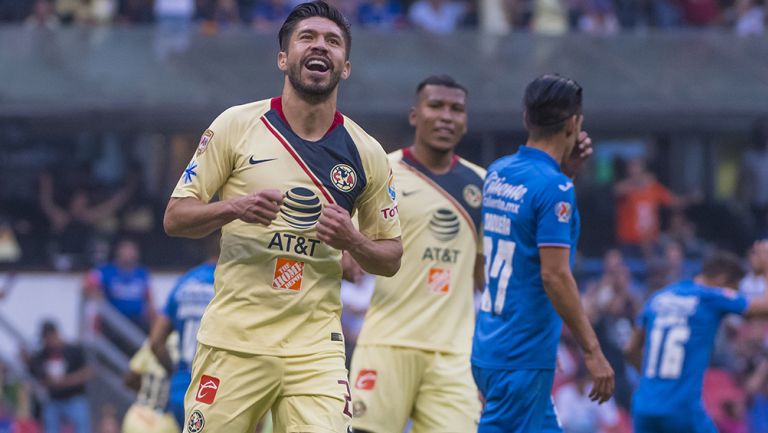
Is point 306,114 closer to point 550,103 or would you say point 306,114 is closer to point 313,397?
point 313,397

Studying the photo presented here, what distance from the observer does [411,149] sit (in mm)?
8805

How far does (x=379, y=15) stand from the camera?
62.0ft

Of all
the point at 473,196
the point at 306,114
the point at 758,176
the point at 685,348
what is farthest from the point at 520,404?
the point at 758,176

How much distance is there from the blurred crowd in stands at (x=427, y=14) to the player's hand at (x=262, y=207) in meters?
12.4

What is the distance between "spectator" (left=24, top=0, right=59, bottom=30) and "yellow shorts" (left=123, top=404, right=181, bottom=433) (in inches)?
301

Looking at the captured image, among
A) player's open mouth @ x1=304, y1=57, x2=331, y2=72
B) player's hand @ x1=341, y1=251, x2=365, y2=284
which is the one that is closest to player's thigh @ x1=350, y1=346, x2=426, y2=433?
player's hand @ x1=341, y1=251, x2=365, y2=284

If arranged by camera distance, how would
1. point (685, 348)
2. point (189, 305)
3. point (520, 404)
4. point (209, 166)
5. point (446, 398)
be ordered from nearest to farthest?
1. point (209, 166)
2. point (520, 404)
3. point (446, 398)
4. point (685, 348)
5. point (189, 305)

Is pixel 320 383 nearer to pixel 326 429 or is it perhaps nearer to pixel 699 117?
pixel 326 429

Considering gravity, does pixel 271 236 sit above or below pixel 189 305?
above

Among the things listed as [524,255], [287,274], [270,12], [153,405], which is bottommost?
[153,405]

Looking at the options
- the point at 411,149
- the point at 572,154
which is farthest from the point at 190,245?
the point at 572,154

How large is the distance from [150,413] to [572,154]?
513 centimetres

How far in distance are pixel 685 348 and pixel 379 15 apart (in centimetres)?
1059

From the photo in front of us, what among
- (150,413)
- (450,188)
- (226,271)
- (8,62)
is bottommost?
(150,413)
